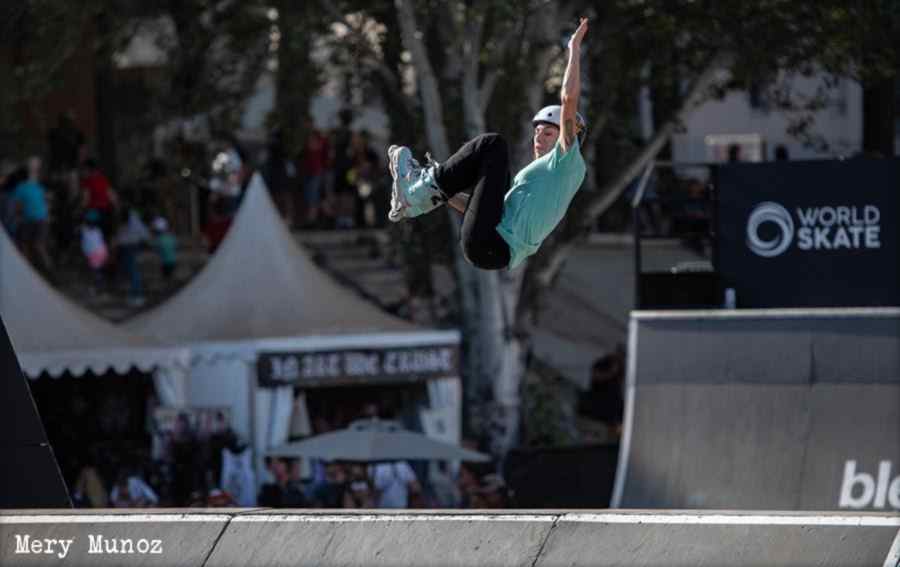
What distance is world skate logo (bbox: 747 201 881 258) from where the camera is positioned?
16.5 metres

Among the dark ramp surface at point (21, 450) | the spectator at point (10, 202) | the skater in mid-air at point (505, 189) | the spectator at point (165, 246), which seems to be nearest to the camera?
the skater in mid-air at point (505, 189)

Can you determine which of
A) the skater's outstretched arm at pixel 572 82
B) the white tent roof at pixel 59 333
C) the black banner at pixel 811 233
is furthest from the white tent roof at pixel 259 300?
the skater's outstretched arm at pixel 572 82

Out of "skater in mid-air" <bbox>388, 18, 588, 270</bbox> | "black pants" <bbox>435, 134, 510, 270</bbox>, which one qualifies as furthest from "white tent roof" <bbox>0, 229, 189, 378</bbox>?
"black pants" <bbox>435, 134, 510, 270</bbox>

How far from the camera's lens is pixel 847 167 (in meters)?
16.4

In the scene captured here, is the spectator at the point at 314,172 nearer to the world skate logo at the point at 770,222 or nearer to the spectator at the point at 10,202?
the spectator at the point at 10,202

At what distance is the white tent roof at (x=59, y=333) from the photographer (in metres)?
19.6

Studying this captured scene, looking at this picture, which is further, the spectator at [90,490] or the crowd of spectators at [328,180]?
the crowd of spectators at [328,180]

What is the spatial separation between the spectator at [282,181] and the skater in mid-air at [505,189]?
677 inches

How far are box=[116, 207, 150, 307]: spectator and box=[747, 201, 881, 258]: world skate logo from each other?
10.3 meters

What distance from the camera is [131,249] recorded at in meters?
24.6

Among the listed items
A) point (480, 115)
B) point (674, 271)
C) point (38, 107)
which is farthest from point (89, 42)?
point (674, 271)

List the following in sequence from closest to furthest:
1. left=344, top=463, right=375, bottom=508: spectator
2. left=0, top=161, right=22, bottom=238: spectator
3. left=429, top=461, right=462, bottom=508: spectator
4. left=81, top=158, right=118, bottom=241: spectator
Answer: left=344, top=463, right=375, bottom=508: spectator → left=429, top=461, right=462, bottom=508: spectator → left=0, top=161, right=22, bottom=238: spectator → left=81, top=158, right=118, bottom=241: spectator

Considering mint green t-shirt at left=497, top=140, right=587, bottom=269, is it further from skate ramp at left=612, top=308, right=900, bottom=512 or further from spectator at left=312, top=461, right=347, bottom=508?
spectator at left=312, top=461, right=347, bottom=508

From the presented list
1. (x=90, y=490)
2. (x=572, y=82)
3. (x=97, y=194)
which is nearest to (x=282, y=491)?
(x=90, y=490)
